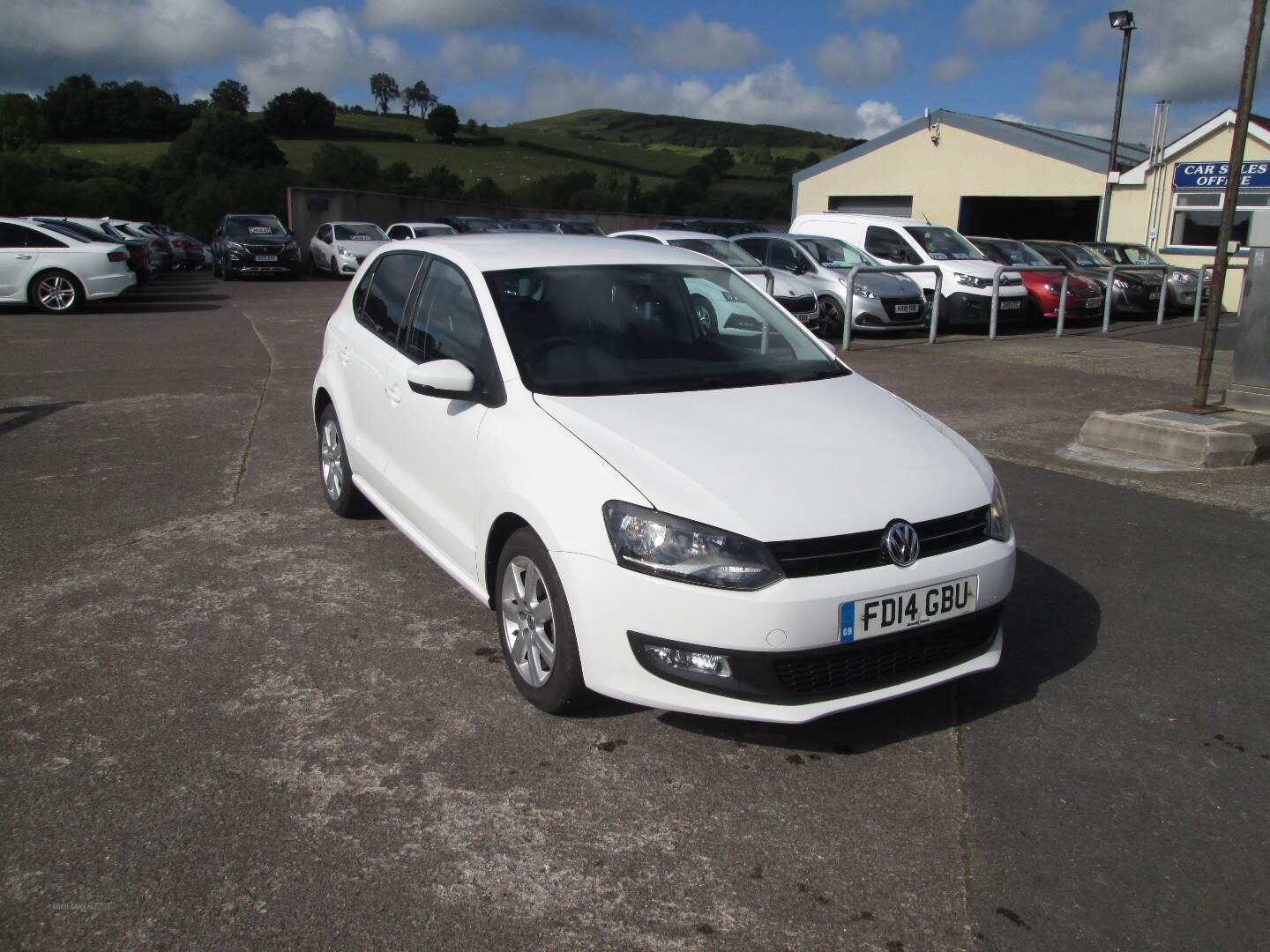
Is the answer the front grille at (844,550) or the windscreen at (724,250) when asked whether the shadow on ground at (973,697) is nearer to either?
the front grille at (844,550)

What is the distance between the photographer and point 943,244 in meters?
17.8

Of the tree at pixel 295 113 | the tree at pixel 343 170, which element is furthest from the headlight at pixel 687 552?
the tree at pixel 295 113

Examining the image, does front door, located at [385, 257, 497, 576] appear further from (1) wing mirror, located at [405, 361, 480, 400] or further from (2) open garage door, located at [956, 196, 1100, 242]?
(2) open garage door, located at [956, 196, 1100, 242]

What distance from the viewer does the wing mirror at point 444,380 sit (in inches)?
158

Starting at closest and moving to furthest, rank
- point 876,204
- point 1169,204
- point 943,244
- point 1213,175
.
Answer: point 943,244 < point 1213,175 < point 1169,204 < point 876,204

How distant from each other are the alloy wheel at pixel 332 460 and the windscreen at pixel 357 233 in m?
23.5

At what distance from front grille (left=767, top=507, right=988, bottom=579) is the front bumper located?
0.10 ft

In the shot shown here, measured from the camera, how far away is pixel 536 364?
4129 millimetres

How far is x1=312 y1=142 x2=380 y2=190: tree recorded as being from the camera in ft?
188

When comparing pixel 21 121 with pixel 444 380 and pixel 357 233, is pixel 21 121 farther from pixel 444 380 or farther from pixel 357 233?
pixel 444 380

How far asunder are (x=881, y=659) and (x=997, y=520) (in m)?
0.74

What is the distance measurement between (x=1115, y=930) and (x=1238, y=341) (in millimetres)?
8003

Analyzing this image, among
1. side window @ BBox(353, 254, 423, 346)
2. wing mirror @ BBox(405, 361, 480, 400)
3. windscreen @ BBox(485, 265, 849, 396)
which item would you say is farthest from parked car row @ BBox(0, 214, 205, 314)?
wing mirror @ BBox(405, 361, 480, 400)

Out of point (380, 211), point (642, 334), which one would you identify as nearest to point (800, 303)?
point (642, 334)
